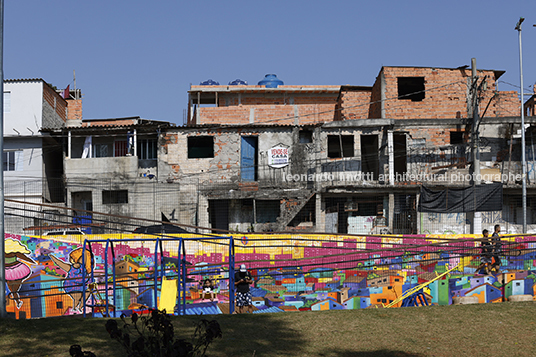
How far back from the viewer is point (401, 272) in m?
15.5

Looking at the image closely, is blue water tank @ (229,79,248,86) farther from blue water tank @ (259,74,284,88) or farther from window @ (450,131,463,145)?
window @ (450,131,463,145)

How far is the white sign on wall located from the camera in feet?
83.9

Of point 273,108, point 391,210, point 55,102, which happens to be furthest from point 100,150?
point 391,210

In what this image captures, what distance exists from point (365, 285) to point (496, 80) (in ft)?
61.3

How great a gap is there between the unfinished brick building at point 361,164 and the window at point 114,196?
2270mm

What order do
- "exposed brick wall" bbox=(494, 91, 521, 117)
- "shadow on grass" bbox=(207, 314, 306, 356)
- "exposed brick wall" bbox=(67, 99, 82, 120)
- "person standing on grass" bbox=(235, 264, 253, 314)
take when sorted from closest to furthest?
"shadow on grass" bbox=(207, 314, 306, 356) < "person standing on grass" bbox=(235, 264, 253, 314) < "exposed brick wall" bbox=(494, 91, 521, 117) < "exposed brick wall" bbox=(67, 99, 82, 120)

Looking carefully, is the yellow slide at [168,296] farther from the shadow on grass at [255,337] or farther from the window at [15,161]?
the window at [15,161]

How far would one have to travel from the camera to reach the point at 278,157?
25.6 m

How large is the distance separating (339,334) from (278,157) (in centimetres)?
1788

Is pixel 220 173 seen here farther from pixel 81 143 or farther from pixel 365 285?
pixel 365 285

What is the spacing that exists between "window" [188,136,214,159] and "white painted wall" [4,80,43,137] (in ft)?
26.1

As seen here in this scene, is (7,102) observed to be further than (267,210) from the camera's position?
Yes

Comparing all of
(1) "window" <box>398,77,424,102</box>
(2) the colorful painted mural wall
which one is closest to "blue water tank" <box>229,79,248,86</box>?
(1) "window" <box>398,77,424,102</box>

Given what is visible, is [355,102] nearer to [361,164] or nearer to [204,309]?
[361,164]
